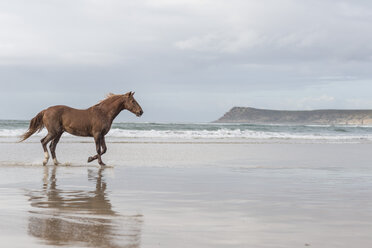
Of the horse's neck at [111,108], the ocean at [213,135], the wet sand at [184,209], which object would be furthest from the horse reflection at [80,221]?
the ocean at [213,135]

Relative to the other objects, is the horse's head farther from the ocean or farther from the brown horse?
the ocean

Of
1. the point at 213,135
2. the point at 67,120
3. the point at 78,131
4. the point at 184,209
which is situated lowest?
the point at 184,209

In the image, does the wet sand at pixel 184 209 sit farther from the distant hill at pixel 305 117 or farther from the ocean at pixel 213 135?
the distant hill at pixel 305 117

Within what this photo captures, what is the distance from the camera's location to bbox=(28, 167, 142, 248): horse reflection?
3.97 metres

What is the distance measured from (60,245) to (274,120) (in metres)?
86.3

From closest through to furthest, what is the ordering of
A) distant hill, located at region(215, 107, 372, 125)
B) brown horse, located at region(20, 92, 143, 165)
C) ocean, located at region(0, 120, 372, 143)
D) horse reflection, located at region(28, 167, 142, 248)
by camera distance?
horse reflection, located at region(28, 167, 142, 248), brown horse, located at region(20, 92, 143, 165), ocean, located at region(0, 120, 372, 143), distant hill, located at region(215, 107, 372, 125)

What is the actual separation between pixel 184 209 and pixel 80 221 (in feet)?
4.27

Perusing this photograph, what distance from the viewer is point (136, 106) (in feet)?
41.1

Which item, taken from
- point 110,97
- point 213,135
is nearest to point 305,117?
point 213,135

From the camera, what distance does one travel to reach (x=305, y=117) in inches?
3430

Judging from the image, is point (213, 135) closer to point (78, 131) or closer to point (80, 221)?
point (78, 131)

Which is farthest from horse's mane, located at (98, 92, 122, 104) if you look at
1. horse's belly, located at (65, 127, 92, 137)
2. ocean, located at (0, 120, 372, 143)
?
ocean, located at (0, 120, 372, 143)

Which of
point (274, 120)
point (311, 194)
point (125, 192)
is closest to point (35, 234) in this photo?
point (125, 192)

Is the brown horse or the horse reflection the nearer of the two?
the horse reflection
